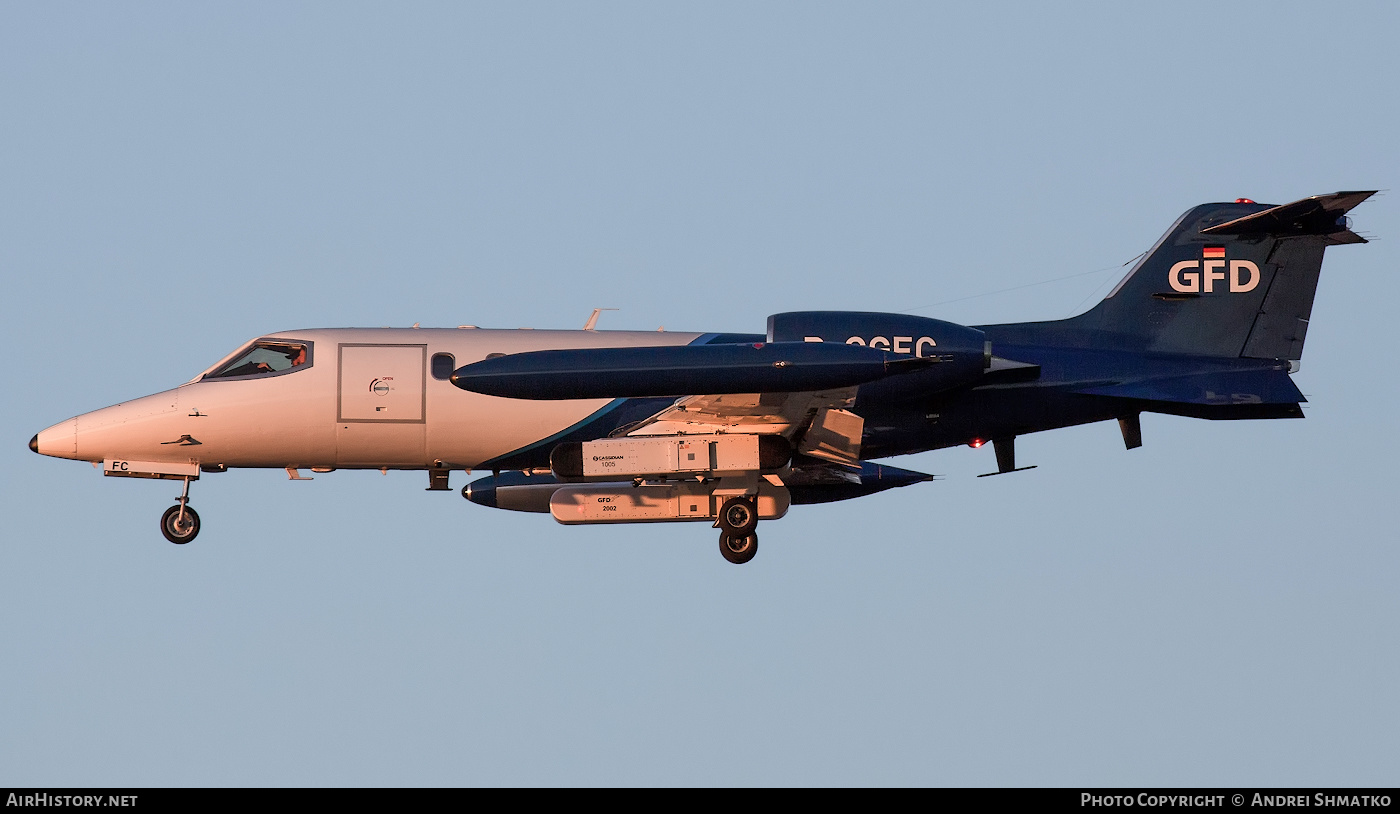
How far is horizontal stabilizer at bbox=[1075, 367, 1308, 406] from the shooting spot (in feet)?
→ 77.9

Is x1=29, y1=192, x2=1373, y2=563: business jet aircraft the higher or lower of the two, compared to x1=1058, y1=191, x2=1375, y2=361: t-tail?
lower

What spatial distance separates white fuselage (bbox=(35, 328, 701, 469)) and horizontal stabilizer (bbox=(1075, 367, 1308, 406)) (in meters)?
6.04

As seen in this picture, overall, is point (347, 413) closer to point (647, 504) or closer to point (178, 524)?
point (178, 524)

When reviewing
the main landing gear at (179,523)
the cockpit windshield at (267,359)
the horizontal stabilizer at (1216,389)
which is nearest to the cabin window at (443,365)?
the cockpit windshield at (267,359)

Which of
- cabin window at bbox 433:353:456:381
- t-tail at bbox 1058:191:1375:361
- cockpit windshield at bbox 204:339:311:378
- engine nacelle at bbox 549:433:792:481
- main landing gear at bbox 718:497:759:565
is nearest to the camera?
engine nacelle at bbox 549:433:792:481

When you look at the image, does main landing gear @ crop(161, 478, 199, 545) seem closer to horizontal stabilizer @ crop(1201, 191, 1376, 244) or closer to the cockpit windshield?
the cockpit windshield

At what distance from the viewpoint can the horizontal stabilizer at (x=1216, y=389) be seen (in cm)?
2375

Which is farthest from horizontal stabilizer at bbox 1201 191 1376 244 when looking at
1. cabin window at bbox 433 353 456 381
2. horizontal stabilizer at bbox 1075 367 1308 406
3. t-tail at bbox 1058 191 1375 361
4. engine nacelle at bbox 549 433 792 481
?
cabin window at bbox 433 353 456 381

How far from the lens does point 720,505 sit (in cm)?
2364

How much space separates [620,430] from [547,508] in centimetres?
214

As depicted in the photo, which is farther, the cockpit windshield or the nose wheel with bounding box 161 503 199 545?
the nose wheel with bounding box 161 503 199 545

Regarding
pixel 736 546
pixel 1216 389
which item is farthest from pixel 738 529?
pixel 1216 389

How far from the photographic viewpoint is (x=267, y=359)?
24109mm

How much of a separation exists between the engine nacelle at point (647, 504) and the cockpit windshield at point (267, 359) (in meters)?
3.95
